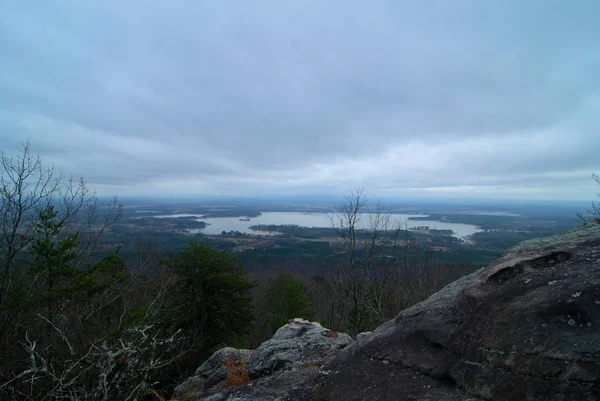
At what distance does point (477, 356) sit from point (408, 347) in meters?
1.04

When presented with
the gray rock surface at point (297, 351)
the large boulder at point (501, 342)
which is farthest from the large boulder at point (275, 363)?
the large boulder at point (501, 342)

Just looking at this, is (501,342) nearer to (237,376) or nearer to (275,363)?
(275,363)

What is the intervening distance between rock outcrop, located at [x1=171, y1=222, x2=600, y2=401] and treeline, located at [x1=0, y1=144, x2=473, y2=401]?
230 centimetres

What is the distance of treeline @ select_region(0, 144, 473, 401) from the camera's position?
498cm

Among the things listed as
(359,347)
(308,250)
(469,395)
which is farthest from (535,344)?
(308,250)

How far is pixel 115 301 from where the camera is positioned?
1562cm

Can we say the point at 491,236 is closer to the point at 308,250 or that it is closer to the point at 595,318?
the point at 308,250

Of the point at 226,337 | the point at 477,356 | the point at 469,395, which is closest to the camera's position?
the point at 469,395

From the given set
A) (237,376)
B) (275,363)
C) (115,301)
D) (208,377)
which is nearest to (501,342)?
(275,363)

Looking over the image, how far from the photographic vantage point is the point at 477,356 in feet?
11.9


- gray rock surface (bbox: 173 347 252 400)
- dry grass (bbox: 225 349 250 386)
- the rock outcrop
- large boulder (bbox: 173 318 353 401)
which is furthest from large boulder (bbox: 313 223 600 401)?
gray rock surface (bbox: 173 347 252 400)

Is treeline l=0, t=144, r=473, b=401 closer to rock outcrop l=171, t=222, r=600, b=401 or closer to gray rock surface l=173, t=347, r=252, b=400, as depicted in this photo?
gray rock surface l=173, t=347, r=252, b=400

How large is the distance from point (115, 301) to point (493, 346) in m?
17.7

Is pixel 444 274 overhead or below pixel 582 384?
below
